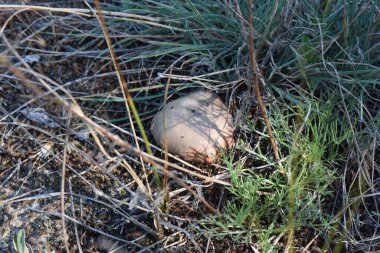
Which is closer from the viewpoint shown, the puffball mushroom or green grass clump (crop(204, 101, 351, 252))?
green grass clump (crop(204, 101, 351, 252))

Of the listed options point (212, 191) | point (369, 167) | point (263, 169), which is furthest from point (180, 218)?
point (369, 167)

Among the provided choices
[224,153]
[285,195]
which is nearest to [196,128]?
[224,153]

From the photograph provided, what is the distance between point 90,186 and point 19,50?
22.5 inches

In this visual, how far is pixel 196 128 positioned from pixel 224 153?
0.10m

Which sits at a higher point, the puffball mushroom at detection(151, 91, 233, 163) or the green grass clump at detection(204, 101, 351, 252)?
the puffball mushroom at detection(151, 91, 233, 163)

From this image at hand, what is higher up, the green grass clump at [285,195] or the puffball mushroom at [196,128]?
the puffball mushroom at [196,128]

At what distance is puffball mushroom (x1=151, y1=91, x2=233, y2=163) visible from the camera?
1.31 m

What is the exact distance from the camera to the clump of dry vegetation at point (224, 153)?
1229 millimetres

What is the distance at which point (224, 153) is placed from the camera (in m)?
1.33

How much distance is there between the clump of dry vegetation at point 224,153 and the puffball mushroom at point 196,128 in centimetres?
3

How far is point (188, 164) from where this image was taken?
4.27ft

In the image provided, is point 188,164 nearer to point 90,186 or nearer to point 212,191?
point 212,191

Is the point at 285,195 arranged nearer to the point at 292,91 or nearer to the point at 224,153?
the point at 224,153

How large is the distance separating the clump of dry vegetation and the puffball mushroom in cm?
3
